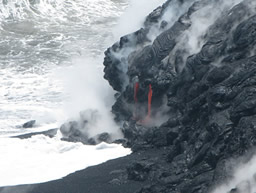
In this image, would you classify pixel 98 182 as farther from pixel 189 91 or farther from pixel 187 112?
pixel 189 91

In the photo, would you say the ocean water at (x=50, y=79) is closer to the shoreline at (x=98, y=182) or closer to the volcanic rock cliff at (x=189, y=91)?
the shoreline at (x=98, y=182)

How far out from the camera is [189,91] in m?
23.9

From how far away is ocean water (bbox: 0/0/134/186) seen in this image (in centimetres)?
2664

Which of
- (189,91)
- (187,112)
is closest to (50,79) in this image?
(189,91)

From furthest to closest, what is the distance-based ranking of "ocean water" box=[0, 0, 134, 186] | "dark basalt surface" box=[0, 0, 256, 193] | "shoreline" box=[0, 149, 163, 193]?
"ocean water" box=[0, 0, 134, 186] < "shoreline" box=[0, 149, 163, 193] < "dark basalt surface" box=[0, 0, 256, 193]

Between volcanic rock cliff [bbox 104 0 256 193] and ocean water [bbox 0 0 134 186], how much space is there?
1993mm

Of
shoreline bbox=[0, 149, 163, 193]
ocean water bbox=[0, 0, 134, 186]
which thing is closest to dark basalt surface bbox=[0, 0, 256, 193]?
A: shoreline bbox=[0, 149, 163, 193]

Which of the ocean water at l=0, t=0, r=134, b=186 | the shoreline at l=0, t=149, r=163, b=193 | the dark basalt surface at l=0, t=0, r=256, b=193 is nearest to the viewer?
the dark basalt surface at l=0, t=0, r=256, b=193

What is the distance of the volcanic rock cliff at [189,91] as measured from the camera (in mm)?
19484

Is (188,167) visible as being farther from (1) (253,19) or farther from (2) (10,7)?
(2) (10,7)

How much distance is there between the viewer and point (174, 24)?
2934 cm

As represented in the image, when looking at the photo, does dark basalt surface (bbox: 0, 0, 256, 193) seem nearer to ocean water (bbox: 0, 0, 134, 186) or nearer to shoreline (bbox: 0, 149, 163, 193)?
shoreline (bbox: 0, 149, 163, 193)

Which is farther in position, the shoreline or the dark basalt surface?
the shoreline

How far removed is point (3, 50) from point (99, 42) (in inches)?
319
